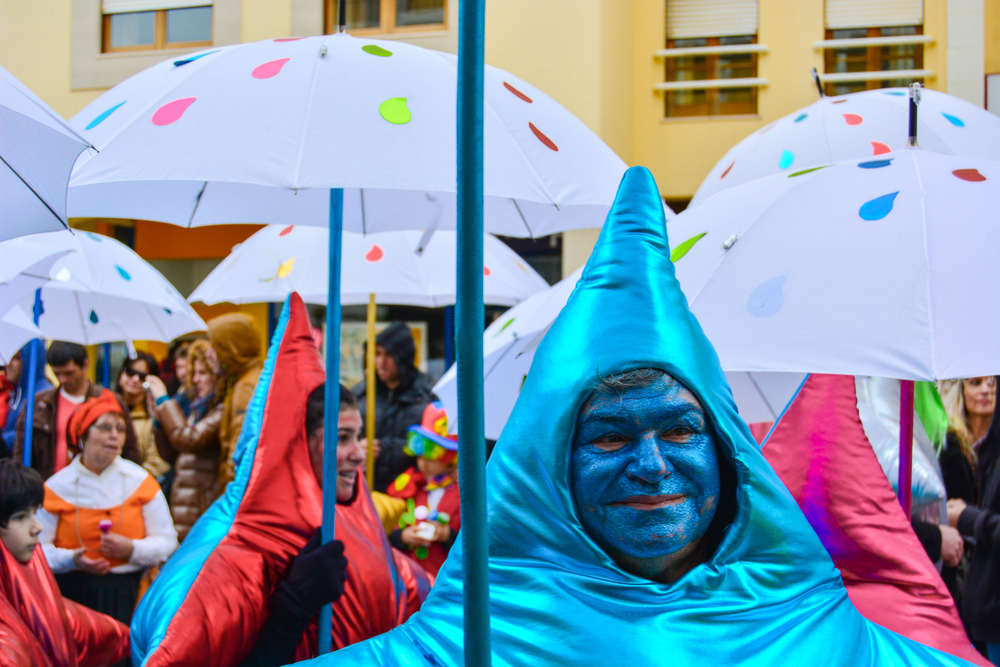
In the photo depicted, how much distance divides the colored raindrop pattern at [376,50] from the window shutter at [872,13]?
8890mm

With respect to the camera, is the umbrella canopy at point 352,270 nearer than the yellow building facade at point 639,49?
Yes

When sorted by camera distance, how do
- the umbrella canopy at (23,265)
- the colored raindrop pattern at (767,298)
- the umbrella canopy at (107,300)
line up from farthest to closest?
1. the umbrella canopy at (107,300)
2. the umbrella canopy at (23,265)
3. the colored raindrop pattern at (767,298)

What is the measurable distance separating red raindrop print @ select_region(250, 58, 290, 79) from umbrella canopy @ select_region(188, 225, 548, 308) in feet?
9.10

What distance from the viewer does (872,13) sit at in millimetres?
10070

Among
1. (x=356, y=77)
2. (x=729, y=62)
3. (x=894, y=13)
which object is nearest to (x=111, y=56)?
(x=729, y=62)

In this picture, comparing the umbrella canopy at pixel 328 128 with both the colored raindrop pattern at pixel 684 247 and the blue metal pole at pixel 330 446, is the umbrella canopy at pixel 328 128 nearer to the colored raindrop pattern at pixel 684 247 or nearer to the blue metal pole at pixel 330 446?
the colored raindrop pattern at pixel 684 247

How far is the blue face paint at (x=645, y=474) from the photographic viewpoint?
1544 millimetres

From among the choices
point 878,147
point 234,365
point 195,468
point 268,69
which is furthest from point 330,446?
point 878,147

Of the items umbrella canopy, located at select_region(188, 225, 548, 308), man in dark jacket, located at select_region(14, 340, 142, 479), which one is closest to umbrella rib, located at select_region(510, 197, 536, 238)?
umbrella canopy, located at select_region(188, 225, 548, 308)

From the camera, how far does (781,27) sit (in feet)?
33.2

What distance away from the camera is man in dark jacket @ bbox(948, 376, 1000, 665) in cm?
322

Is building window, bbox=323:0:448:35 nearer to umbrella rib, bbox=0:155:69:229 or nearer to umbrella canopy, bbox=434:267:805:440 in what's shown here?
umbrella canopy, bbox=434:267:805:440

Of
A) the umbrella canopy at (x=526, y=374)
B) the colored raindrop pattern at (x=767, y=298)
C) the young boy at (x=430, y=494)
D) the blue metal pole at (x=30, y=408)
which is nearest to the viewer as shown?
the colored raindrop pattern at (x=767, y=298)

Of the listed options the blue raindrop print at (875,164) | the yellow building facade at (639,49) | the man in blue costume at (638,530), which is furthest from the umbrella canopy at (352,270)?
the yellow building facade at (639,49)
